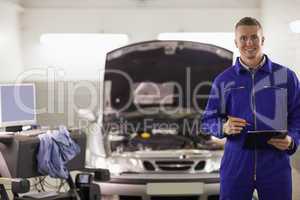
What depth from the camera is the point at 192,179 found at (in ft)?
12.3

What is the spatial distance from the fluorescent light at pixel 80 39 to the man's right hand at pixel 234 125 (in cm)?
353

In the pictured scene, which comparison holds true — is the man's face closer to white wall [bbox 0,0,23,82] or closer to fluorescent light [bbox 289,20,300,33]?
fluorescent light [bbox 289,20,300,33]

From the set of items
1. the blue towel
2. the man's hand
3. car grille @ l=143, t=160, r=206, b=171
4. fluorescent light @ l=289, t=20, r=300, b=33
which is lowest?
car grille @ l=143, t=160, r=206, b=171

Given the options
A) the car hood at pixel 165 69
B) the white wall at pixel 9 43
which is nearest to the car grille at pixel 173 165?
the car hood at pixel 165 69

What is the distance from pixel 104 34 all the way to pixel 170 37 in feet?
2.70

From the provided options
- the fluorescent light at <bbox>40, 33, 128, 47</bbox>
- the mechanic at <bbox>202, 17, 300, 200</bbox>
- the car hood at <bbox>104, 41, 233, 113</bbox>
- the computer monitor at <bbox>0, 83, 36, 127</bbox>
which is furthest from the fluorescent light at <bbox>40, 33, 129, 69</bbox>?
the mechanic at <bbox>202, 17, 300, 200</bbox>

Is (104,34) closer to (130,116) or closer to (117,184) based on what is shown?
(130,116)

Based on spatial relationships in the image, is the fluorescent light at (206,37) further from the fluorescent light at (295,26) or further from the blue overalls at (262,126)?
the blue overalls at (262,126)

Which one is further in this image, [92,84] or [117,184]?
[92,84]

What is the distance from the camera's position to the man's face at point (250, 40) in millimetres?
2621

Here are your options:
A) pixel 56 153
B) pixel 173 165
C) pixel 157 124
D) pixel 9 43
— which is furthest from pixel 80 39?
pixel 56 153

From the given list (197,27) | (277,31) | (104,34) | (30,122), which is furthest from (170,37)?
(30,122)

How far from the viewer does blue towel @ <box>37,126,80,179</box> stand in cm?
317

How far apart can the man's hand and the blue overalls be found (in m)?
0.04
